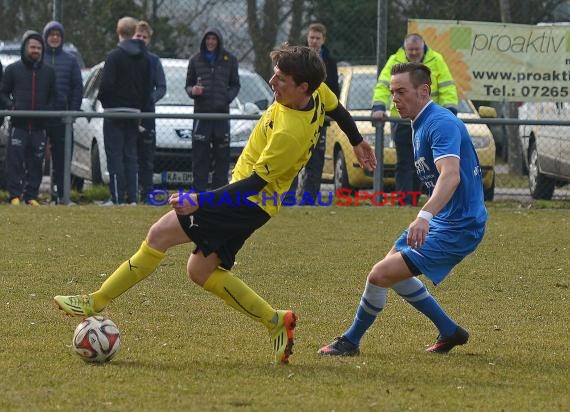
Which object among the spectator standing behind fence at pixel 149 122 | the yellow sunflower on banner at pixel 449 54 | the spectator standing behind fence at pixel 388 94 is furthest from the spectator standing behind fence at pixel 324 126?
the spectator standing behind fence at pixel 149 122

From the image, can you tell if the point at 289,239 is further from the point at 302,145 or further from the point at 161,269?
the point at 302,145

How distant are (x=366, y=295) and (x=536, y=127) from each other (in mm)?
9492

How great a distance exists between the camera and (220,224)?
650cm

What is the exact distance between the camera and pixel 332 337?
7.39 metres

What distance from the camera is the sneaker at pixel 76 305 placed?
6.68 metres

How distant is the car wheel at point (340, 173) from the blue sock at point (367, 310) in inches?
331

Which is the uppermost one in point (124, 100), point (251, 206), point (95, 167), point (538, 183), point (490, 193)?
point (124, 100)

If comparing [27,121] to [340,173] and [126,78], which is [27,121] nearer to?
[126,78]

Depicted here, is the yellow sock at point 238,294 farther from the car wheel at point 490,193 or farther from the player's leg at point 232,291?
the car wheel at point 490,193

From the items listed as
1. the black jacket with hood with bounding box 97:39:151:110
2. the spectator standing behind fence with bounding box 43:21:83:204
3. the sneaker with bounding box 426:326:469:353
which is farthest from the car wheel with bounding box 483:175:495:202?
the sneaker with bounding box 426:326:469:353

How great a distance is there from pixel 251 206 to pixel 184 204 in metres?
0.40

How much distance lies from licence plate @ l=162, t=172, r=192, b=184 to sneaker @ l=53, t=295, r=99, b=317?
8.31m

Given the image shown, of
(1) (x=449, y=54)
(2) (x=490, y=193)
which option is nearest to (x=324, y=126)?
(1) (x=449, y=54)

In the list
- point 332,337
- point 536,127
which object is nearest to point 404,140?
point 536,127
